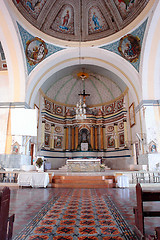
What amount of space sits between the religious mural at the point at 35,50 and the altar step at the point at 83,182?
7194 millimetres

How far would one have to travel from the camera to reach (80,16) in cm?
1073

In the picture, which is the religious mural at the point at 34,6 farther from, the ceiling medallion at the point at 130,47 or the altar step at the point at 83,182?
the altar step at the point at 83,182

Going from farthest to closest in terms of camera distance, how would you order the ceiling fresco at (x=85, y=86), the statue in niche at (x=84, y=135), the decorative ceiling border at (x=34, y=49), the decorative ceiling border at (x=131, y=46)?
the statue in niche at (x=84, y=135)
the ceiling fresco at (x=85, y=86)
the decorative ceiling border at (x=34, y=49)
the decorative ceiling border at (x=131, y=46)

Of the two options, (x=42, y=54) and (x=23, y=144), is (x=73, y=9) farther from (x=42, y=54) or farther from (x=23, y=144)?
(x=23, y=144)

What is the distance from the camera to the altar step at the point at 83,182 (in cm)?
707

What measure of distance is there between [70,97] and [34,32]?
25.0 feet

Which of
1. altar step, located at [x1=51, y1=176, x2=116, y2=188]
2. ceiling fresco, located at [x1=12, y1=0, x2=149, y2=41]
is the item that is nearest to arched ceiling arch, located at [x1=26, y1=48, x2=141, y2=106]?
ceiling fresco, located at [x1=12, y1=0, x2=149, y2=41]

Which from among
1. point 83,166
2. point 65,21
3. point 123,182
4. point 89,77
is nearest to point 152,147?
point 123,182

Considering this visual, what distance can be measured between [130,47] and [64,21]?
446cm

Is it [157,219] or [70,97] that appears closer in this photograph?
[157,219]

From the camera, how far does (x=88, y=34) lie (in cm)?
1120

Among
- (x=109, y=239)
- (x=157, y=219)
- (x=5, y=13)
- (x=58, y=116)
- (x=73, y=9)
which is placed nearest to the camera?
(x=109, y=239)

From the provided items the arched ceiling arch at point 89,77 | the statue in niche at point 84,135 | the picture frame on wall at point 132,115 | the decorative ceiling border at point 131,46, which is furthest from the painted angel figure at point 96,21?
the statue in niche at point 84,135

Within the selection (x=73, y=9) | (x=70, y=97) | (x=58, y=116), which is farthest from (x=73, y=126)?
(x=73, y=9)
